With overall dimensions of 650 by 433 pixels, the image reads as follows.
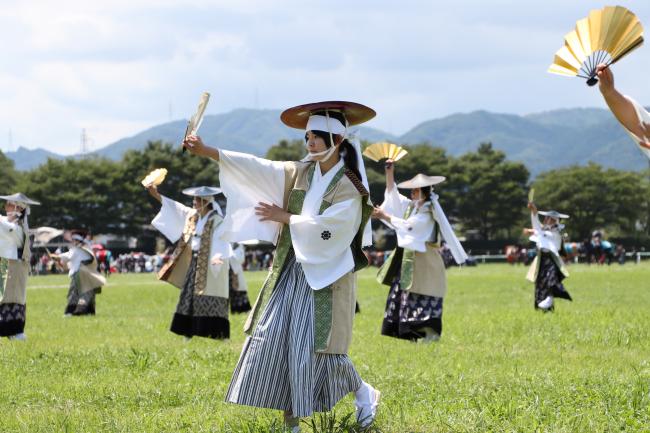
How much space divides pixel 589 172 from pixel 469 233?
11988 millimetres

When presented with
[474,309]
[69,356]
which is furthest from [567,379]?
[474,309]

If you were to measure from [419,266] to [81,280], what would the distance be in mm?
8783

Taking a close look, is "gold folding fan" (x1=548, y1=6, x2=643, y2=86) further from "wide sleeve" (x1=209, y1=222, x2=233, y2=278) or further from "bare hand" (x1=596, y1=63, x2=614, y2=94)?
"wide sleeve" (x1=209, y1=222, x2=233, y2=278)

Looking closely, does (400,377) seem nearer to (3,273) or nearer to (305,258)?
(305,258)

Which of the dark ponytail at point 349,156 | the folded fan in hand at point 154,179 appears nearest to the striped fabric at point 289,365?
the dark ponytail at point 349,156

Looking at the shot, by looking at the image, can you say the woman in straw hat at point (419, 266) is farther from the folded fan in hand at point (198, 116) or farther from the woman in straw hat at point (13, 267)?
Result: the folded fan in hand at point (198, 116)

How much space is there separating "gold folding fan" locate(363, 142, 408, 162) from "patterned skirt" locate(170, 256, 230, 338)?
295cm

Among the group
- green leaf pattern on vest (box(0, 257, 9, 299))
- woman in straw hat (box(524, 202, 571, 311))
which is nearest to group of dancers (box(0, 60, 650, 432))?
green leaf pattern on vest (box(0, 257, 9, 299))

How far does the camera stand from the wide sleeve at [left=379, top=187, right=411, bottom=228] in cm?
1191

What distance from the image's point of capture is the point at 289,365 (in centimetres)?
594

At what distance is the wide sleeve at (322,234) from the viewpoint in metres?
6.04

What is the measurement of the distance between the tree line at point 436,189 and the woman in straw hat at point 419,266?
176 feet

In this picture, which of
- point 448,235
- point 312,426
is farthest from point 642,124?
point 448,235

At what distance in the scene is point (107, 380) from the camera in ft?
28.0
